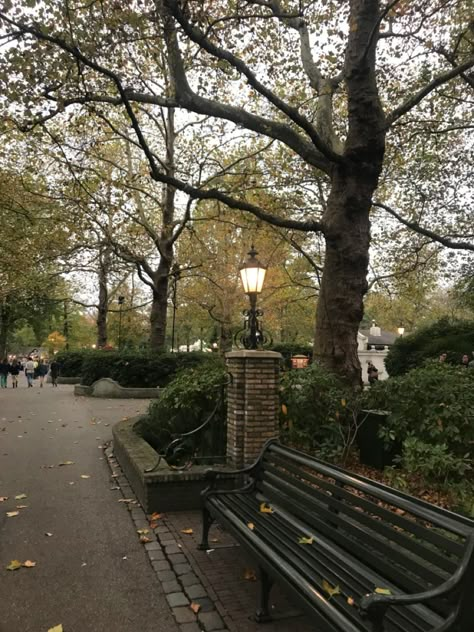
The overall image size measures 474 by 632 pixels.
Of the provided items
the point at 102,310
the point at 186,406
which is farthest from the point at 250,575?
the point at 102,310

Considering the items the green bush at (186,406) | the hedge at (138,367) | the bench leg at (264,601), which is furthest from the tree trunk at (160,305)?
the bench leg at (264,601)

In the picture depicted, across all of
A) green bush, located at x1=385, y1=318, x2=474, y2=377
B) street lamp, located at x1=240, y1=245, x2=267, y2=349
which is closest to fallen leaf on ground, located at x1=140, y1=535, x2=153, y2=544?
street lamp, located at x1=240, y1=245, x2=267, y2=349

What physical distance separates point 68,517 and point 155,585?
2.01 meters

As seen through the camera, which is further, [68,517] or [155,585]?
[68,517]

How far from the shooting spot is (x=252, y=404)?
19.4 feet

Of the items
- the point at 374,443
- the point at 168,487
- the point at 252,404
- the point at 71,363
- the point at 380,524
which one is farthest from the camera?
the point at 71,363

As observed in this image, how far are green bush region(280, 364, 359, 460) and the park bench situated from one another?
80.7 inches

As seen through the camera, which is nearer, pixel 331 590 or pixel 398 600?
pixel 398 600

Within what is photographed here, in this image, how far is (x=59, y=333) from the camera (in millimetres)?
66312

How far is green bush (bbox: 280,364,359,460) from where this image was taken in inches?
256

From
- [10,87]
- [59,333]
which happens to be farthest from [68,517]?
[59,333]

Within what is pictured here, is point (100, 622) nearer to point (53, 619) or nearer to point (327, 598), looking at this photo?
point (53, 619)

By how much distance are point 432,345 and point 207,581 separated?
17.8 metres

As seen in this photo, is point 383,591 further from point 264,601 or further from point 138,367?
point 138,367
